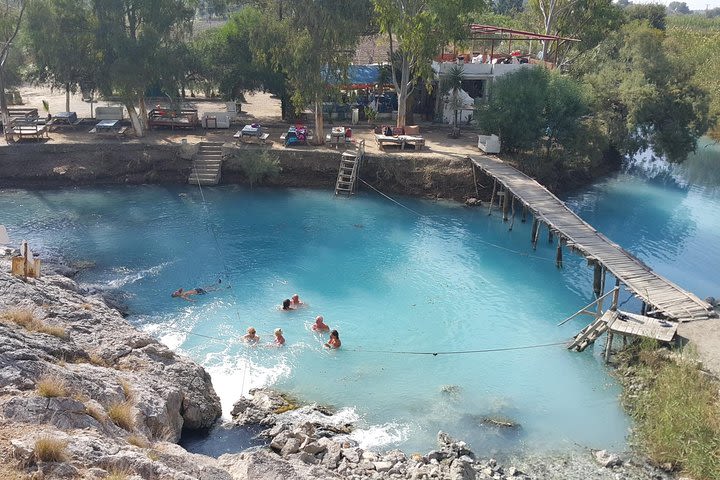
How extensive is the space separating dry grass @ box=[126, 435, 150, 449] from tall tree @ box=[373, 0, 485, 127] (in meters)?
29.3

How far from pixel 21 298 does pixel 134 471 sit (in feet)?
32.7

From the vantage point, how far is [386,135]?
133 feet

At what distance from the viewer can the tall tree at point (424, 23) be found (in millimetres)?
37219

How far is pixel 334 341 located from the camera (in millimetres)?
22219

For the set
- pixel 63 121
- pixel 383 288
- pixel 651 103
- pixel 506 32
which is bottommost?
pixel 383 288

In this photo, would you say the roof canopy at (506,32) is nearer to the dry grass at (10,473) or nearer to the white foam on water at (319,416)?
the white foam on water at (319,416)

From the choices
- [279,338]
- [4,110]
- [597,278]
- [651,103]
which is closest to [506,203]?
[597,278]

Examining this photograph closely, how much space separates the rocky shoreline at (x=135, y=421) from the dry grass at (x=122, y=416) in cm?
3

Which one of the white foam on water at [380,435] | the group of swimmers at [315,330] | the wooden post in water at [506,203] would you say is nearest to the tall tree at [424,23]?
the wooden post in water at [506,203]

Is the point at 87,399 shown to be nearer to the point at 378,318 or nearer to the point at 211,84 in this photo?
the point at 378,318

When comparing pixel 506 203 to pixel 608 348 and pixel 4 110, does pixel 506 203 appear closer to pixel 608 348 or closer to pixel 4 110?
pixel 608 348

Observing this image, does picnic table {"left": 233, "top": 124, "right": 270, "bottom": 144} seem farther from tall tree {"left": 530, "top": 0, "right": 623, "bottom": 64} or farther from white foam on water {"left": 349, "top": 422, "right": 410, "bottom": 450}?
tall tree {"left": 530, "top": 0, "right": 623, "bottom": 64}

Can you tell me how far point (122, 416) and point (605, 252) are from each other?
18.6 meters

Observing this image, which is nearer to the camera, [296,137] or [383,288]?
[383,288]
